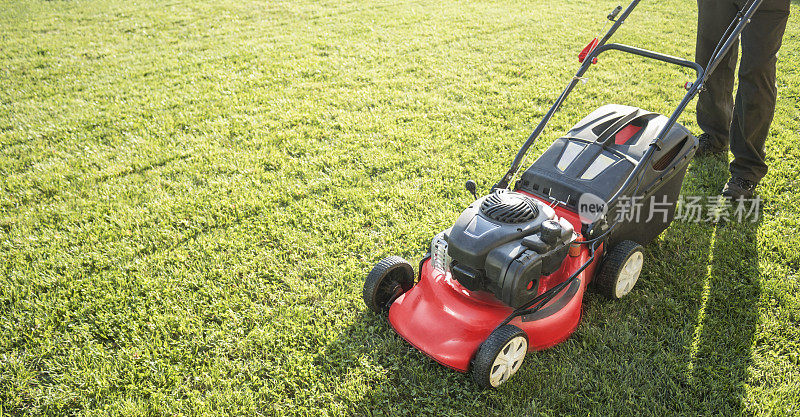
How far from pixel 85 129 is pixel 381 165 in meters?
3.08

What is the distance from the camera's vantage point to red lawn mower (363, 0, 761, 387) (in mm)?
2414

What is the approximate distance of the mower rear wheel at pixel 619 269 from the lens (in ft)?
9.43

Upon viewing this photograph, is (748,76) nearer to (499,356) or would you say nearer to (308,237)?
(499,356)

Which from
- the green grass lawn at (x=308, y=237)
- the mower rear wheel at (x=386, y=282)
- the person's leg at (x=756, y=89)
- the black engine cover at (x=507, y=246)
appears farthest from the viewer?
the person's leg at (x=756, y=89)

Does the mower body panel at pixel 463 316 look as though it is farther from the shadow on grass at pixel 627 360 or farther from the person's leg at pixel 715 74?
the person's leg at pixel 715 74

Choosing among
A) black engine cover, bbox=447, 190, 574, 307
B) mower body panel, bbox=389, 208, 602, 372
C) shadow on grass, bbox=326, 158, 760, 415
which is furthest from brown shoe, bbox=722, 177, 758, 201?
black engine cover, bbox=447, 190, 574, 307

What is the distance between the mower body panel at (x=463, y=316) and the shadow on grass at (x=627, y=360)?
5.8 inches

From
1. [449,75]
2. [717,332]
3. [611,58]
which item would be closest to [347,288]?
[717,332]

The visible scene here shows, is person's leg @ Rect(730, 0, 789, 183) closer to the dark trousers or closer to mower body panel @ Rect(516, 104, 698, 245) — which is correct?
the dark trousers

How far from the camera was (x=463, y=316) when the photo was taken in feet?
8.43

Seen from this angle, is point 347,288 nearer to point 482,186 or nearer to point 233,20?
point 482,186

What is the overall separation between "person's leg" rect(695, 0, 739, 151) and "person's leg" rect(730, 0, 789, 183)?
259 mm

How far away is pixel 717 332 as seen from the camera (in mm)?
2830

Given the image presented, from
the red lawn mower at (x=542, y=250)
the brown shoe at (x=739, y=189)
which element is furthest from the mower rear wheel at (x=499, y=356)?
the brown shoe at (x=739, y=189)
